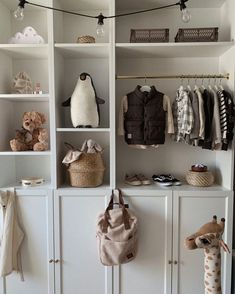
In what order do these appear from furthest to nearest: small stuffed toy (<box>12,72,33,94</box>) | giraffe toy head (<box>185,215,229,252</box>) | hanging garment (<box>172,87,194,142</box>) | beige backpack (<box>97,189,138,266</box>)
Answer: small stuffed toy (<box>12,72,33,94</box>) < hanging garment (<box>172,87,194,142</box>) < beige backpack (<box>97,189,138,266</box>) < giraffe toy head (<box>185,215,229,252</box>)

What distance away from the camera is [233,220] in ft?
6.31

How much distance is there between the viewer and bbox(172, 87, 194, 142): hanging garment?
179cm

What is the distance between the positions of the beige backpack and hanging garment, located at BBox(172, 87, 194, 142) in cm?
68

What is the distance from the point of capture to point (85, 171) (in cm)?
182

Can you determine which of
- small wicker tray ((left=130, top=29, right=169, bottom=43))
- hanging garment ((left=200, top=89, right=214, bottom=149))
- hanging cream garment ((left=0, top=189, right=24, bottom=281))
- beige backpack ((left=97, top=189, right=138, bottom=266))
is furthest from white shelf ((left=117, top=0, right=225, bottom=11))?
hanging cream garment ((left=0, top=189, right=24, bottom=281))

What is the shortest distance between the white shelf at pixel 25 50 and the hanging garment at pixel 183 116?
3.44 ft

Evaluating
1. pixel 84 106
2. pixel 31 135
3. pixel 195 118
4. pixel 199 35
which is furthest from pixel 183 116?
pixel 31 135

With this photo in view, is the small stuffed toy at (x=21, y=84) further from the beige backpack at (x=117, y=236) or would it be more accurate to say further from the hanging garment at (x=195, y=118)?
the hanging garment at (x=195, y=118)

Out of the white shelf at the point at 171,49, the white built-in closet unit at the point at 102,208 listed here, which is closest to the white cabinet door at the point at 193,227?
the white built-in closet unit at the point at 102,208

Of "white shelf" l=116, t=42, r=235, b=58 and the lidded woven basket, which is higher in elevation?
"white shelf" l=116, t=42, r=235, b=58

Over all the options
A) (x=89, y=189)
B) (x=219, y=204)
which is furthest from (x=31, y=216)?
(x=219, y=204)

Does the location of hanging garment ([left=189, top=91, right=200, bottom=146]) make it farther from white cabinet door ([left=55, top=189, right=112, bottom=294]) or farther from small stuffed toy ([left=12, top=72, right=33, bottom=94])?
small stuffed toy ([left=12, top=72, right=33, bottom=94])

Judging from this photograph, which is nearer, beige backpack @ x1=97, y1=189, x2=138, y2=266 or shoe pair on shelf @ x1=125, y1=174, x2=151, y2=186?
beige backpack @ x1=97, y1=189, x2=138, y2=266

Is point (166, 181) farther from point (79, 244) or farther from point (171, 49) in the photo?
point (171, 49)
